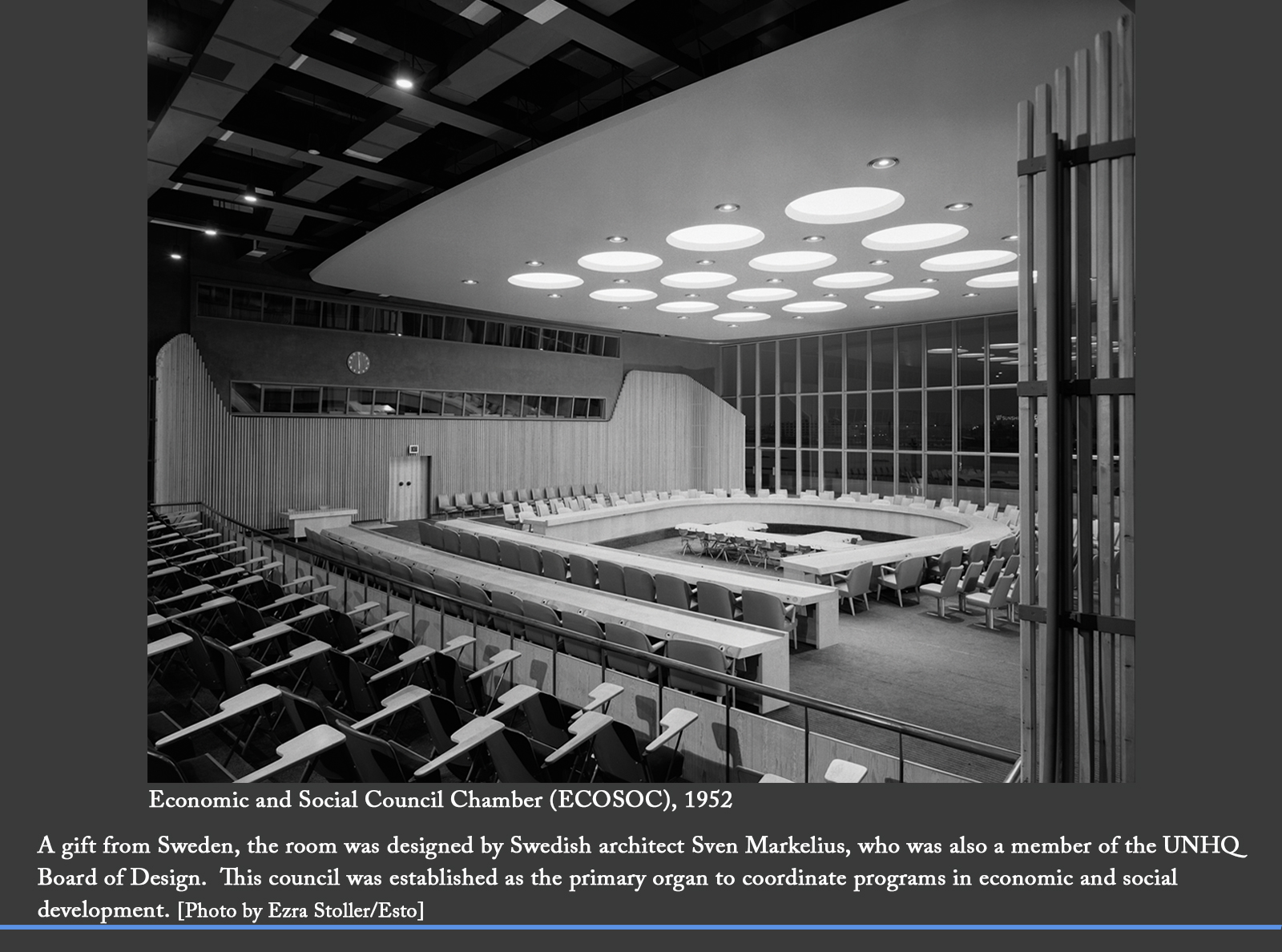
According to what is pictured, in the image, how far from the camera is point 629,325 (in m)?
18.1

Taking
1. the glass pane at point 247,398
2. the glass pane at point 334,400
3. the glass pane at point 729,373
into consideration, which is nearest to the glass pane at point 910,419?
the glass pane at point 729,373

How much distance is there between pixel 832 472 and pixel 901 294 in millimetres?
7182

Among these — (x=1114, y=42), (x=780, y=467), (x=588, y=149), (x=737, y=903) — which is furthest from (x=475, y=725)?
(x=780, y=467)

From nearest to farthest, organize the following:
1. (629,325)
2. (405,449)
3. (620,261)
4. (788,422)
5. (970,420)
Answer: (620,261), (405,449), (970,420), (629,325), (788,422)

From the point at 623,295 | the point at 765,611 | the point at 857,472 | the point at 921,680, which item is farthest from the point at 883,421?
the point at 765,611

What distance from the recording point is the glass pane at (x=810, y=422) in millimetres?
20078

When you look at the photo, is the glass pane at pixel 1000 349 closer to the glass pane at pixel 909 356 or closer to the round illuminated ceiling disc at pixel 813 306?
the glass pane at pixel 909 356

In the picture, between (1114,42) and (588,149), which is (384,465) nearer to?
(588,149)

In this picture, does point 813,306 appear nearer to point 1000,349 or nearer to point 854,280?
point 854,280

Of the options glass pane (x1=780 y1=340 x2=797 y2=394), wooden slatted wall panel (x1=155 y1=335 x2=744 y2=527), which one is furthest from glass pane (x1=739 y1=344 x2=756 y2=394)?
glass pane (x1=780 y1=340 x2=797 y2=394)

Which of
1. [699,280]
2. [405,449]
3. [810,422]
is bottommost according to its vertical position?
[405,449]

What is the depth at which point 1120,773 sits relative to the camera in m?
2.79

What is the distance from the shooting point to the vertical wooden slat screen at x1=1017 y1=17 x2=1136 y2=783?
2801 millimetres

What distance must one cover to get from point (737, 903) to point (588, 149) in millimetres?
5753
